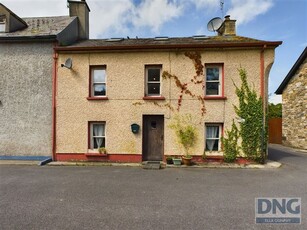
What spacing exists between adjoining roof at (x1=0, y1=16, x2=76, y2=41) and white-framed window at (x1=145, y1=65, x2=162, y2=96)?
17.1 feet

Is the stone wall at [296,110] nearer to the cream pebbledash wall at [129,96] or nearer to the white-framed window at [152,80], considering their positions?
the cream pebbledash wall at [129,96]

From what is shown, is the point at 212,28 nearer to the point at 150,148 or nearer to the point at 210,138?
the point at 210,138

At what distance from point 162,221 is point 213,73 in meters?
7.45

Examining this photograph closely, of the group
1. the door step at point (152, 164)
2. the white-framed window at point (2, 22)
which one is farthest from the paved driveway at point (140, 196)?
the white-framed window at point (2, 22)

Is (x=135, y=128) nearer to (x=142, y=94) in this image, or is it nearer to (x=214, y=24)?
(x=142, y=94)

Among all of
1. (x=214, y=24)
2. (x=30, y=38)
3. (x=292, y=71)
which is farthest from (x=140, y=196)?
(x=292, y=71)

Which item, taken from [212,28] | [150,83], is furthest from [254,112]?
[212,28]

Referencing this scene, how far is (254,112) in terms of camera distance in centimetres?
874

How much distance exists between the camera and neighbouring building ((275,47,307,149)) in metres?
13.5

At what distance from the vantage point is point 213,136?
9.12 m

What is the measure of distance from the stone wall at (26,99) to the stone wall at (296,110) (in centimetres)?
1686

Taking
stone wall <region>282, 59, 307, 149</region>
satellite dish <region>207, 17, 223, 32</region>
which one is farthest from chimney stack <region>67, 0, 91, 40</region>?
stone wall <region>282, 59, 307, 149</region>

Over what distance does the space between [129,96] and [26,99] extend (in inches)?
215

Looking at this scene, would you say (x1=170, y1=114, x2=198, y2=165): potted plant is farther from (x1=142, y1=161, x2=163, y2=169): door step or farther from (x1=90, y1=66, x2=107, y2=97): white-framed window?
(x1=90, y1=66, x2=107, y2=97): white-framed window
